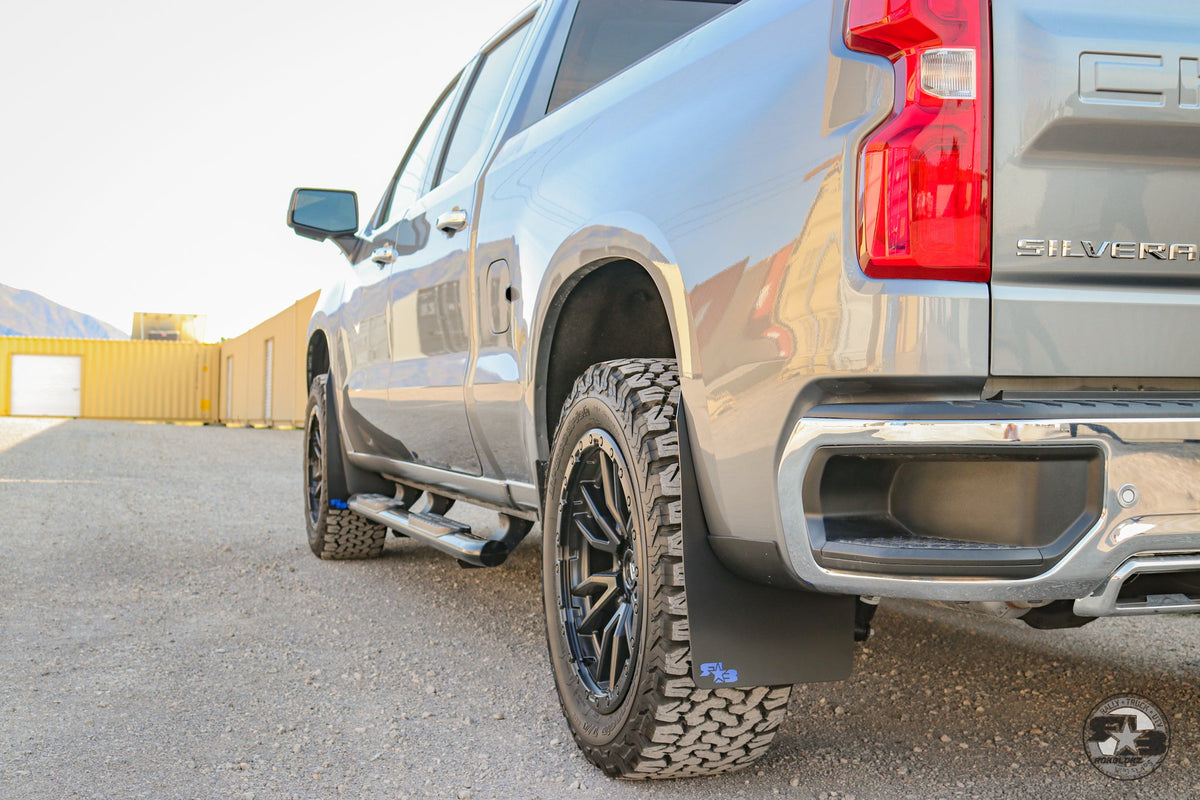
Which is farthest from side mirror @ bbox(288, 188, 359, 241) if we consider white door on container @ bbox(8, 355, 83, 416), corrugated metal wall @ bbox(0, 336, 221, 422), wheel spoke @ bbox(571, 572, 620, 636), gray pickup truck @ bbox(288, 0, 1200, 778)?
white door on container @ bbox(8, 355, 83, 416)

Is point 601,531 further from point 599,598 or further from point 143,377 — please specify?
point 143,377

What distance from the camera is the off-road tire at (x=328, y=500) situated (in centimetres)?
479

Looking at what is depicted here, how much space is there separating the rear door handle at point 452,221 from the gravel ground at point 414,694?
132cm

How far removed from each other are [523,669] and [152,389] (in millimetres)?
44607

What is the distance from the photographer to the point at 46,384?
43031 millimetres

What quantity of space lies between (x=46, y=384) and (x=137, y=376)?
11.9 feet

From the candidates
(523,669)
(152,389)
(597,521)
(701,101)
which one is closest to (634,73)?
(701,101)

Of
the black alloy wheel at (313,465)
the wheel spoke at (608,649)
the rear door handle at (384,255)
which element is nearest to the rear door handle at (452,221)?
the rear door handle at (384,255)

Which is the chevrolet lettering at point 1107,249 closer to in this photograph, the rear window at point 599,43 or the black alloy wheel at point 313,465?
the rear window at point 599,43

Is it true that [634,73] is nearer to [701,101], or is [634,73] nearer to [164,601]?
[701,101]

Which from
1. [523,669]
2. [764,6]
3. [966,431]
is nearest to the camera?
[966,431]

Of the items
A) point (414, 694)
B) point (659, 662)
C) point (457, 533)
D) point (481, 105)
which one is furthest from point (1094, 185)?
point (481, 105)

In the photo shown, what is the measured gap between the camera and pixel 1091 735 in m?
2.42

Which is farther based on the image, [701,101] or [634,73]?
[634,73]
